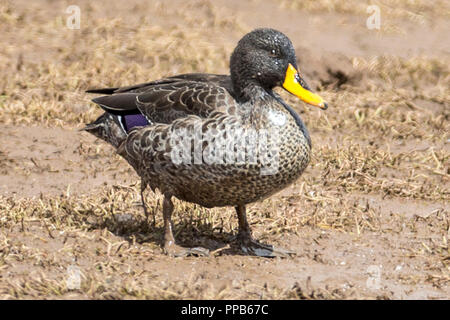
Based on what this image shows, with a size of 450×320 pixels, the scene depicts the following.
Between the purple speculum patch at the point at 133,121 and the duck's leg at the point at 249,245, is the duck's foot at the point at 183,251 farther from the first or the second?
the purple speculum patch at the point at 133,121

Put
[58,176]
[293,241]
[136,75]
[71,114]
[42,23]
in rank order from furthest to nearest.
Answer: [42,23]
[136,75]
[71,114]
[58,176]
[293,241]

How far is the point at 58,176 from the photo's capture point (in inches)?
250

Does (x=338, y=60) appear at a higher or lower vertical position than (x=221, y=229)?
higher

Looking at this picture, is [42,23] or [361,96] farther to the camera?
[42,23]

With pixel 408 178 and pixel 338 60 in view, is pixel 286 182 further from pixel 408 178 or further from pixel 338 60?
pixel 338 60

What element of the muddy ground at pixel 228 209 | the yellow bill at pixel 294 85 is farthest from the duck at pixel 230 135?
the muddy ground at pixel 228 209

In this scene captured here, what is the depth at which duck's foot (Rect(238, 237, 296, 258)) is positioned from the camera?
17.0 feet

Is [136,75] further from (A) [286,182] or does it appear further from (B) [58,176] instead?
(A) [286,182]

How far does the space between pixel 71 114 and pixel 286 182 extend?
3077mm

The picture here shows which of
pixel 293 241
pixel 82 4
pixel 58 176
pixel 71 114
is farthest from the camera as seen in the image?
pixel 82 4

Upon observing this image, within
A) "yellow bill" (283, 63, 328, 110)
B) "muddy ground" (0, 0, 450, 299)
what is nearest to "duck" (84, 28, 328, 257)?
"yellow bill" (283, 63, 328, 110)

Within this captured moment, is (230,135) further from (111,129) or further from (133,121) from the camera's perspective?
(111,129)

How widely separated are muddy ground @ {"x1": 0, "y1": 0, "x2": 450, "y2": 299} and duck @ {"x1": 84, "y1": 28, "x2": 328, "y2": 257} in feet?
1.23

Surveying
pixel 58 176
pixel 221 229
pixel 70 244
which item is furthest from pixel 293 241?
pixel 58 176
